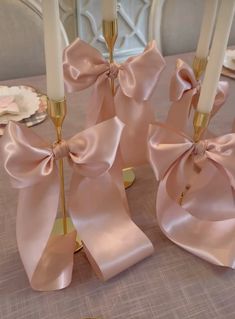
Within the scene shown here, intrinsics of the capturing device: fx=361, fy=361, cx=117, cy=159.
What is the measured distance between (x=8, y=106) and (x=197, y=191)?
1.54 feet

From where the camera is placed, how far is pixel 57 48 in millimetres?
374

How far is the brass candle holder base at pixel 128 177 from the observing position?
25.3 inches

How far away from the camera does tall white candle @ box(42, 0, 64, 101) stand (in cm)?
35

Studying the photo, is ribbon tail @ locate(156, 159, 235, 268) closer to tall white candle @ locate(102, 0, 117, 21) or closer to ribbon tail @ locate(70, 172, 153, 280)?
ribbon tail @ locate(70, 172, 153, 280)

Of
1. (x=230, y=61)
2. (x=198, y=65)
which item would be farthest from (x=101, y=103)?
(x=230, y=61)

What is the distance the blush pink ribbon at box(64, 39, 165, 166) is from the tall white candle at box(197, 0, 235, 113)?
4.6 inches

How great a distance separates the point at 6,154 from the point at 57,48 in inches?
5.2

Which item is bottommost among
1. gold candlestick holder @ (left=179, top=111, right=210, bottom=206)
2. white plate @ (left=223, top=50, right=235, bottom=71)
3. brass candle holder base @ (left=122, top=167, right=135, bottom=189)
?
brass candle holder base @ (left=122, top=167, right=135, bottom=189)

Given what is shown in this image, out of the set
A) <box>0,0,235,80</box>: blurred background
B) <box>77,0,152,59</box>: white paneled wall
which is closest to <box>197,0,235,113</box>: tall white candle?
<box>0,0,235,80</box>: blurred background

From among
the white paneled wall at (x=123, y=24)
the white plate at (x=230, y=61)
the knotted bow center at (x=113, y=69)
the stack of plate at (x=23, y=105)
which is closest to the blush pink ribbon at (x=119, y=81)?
the knotted bow center at (x=113, y=69)

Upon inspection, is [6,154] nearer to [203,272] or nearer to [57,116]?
[57,116]

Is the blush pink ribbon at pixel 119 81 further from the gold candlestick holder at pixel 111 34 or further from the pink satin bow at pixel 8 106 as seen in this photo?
the pink satin bow at pixel 8 106

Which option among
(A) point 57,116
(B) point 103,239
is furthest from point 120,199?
(A) point 57,116

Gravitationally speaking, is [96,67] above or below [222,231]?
above
